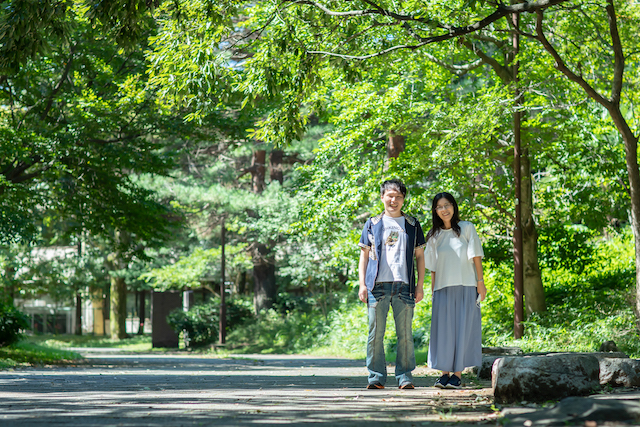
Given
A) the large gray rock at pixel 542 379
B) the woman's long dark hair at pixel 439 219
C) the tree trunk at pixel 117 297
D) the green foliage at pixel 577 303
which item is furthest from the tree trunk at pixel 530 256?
the tree trunk at pixel 117 297

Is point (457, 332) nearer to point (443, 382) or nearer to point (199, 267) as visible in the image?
point (443, 382)

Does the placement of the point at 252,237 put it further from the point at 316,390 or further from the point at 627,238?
the point at 316,390

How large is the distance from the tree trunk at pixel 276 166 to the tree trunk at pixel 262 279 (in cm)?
317

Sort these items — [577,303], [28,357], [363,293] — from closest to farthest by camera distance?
1. [363,293]
2. [28,357]
3. [577,303]

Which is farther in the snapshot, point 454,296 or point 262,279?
point 262,279

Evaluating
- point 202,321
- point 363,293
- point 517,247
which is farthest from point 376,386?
point 202,321

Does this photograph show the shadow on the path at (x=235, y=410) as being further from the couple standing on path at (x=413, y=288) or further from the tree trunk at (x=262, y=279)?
the tree trunk at (x=262, y=279)

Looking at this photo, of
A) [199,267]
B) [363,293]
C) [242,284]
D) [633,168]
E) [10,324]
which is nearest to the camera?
[363,293]

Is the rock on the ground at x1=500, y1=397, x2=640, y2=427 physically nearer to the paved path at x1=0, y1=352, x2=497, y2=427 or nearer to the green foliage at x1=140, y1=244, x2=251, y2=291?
the paved path at x1=0, y1=352, x2=497, y2=427

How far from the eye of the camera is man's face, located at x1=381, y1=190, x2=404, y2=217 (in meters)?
6.58

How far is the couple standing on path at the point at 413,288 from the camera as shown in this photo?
651 cm

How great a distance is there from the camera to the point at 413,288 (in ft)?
21.6

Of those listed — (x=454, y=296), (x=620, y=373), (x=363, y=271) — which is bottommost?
(x=620, y=373)

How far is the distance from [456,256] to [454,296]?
402 millimetres
